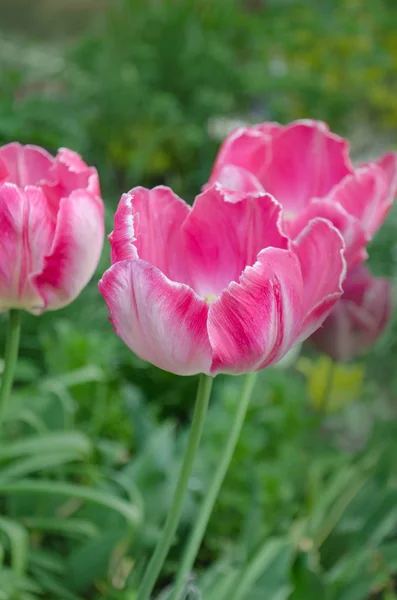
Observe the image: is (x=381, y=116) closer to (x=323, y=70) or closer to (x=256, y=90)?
(x=323, y=70)

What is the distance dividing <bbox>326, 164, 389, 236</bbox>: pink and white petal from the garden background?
0.58ft

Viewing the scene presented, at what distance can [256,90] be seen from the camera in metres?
1.51

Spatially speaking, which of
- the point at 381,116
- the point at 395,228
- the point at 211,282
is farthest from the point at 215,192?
the point at 381,116

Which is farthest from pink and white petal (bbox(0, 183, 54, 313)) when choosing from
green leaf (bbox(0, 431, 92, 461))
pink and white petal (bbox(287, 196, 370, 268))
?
green leaf (bbox(0, 431, 92, 461))

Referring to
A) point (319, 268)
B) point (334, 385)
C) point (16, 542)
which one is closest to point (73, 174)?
point (319, 268)

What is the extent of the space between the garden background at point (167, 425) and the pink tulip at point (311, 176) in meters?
0.17

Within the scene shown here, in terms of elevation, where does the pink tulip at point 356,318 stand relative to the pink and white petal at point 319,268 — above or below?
below

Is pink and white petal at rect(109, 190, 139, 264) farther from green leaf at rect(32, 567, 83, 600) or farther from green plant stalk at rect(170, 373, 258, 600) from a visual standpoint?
green leaf at rect(32, 567, 83, 600)

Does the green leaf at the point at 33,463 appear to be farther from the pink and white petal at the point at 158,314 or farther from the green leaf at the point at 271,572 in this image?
the pink and white petal at the point at 158,314

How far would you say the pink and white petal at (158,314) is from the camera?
252 mm

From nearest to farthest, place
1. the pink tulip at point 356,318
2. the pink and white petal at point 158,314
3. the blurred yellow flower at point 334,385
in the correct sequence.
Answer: the pink and white petal at point 158,314
the pink tulip at point 356,318
the blurred yellow flower at point 334,385

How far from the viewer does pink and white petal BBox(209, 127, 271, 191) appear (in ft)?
1.12

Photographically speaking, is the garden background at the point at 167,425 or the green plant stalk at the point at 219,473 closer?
the green plant stalk at the point at 219,473

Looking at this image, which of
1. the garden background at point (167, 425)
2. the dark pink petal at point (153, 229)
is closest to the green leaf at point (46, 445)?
the garden background at point (167, 425)
